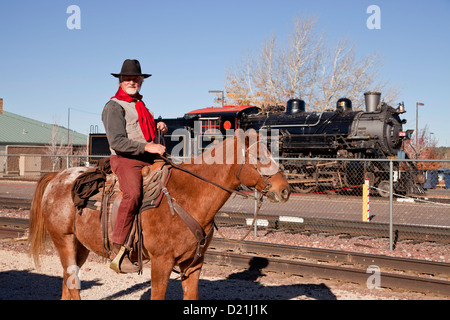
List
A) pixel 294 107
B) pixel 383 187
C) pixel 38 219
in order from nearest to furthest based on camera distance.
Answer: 1. pixel 38 219
2. pixel 383 187
3. pixel 294 107

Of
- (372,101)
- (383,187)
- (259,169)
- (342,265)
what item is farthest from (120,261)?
(372,101)

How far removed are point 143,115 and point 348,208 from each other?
1250 centimetres

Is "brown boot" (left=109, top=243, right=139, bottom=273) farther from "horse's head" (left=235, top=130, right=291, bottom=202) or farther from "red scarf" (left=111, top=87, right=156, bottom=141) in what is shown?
"horse's head" (left=235, top=130, right=291, bottom=202)

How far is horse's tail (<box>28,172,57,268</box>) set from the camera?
18.0 ft

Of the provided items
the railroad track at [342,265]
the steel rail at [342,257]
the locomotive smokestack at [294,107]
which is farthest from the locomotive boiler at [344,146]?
the railroad track at [342,265]

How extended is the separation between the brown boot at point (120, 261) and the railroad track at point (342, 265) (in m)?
3.61

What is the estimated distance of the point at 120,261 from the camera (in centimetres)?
453

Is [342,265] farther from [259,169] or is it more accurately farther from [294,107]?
[294,107]

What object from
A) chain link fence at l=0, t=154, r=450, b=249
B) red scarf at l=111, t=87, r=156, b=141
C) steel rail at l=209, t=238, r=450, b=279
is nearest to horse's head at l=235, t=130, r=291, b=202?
red scarf at l=111, t=87, r=156, b=141

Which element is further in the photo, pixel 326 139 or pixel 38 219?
pixel 326 139

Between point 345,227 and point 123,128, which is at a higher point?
point 123,128
